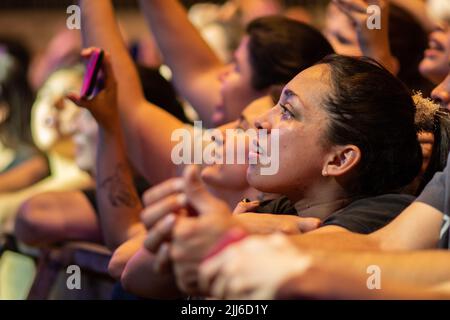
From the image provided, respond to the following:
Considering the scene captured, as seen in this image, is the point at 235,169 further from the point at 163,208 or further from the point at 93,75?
the point at 163,208

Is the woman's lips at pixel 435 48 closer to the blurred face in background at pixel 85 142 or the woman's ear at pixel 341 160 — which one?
the woman's ear at pixel 341 160

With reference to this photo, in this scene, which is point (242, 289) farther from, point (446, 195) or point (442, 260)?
point (446, 195)

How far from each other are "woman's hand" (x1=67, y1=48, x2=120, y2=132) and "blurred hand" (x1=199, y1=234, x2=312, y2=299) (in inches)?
46.8

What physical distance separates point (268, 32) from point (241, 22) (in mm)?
1147

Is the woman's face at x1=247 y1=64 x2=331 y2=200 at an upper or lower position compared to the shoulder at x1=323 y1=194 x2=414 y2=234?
upper

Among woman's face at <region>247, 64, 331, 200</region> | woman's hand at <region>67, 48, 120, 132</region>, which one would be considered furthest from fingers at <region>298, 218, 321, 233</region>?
woman's hand at <region>67, 48, 120, 132</region>

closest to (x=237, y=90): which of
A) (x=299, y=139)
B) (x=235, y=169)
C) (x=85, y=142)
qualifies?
(x=235, y=169)

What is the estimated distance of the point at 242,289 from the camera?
1.21 m

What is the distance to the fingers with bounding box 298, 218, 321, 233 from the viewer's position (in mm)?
1635

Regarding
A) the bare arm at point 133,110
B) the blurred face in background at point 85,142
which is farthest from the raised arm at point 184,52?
the blurred face in background at point 85,142

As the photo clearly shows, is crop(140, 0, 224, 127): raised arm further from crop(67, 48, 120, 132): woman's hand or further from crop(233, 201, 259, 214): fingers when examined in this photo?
crop(233, 201, 259, 214): fingers

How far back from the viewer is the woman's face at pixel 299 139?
1.78 meters

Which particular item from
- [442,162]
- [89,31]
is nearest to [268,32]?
[89,31]

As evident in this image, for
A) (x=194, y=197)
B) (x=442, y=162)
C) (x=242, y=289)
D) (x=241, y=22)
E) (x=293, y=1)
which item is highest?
(x=293, y=1)
